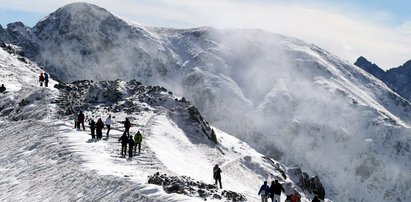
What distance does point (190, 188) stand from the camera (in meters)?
29.7

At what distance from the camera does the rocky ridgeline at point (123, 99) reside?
2682 inches

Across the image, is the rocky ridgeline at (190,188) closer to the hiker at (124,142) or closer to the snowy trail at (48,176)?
the snowy trail at (48,176)

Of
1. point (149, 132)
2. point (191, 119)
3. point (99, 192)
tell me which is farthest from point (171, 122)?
point (99, 192)

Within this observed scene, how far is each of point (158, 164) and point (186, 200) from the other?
14023mm

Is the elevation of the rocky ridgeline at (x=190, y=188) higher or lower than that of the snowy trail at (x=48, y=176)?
higher

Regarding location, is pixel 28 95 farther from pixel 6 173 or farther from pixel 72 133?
pixel 6 173

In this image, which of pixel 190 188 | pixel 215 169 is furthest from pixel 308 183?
pixel 190 188

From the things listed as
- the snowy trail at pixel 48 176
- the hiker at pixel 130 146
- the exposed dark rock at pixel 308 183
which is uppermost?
the hiker at pixel 130 146

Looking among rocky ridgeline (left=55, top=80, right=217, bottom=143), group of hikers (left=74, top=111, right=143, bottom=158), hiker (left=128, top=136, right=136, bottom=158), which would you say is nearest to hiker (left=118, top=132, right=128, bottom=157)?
group of hikers (left=74, top=111, right=143, bottom=158)

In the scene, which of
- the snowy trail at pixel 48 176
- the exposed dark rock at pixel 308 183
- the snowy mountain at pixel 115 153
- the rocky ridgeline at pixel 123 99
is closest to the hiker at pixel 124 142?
the snowy mountain at pixel 115 153

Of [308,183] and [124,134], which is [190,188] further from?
[308,183]

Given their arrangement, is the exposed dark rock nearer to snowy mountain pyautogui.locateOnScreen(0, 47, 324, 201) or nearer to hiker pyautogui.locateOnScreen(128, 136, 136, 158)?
snowy mountain pyautogui.locateOnScreen(0, 47, 324, 201)

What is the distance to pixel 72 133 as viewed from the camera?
48.7m

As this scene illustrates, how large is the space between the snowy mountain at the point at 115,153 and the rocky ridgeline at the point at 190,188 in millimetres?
57
